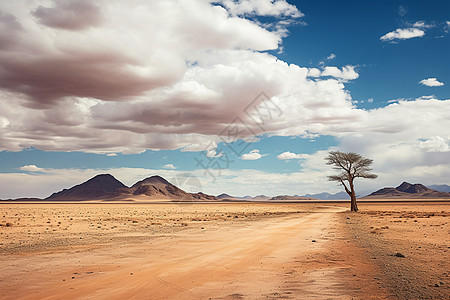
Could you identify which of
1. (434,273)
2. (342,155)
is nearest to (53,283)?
(434,273)

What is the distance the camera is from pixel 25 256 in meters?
13.5

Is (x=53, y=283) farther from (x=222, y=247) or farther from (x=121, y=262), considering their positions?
(x=222, y=247)

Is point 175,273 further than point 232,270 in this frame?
No

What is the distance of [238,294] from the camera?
771cm

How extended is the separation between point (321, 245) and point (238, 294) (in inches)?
331

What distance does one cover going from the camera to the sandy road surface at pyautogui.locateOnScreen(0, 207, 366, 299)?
7835 mm

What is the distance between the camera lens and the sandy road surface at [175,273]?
25.7 feet

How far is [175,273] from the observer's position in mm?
9750

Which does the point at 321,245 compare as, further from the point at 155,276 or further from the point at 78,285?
the point at 78,285

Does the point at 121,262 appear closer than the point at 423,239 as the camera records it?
Yes

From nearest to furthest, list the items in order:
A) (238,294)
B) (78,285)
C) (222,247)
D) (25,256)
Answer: (238,294) < (78,285) < (25,256) < (222,247)

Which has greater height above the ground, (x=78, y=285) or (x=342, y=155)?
(x=342, y=155)

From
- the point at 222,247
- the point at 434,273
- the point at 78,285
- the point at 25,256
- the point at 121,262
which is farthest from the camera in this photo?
the point at 222,247

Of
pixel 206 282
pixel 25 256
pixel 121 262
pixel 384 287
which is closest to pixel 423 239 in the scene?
pixel 384 287
